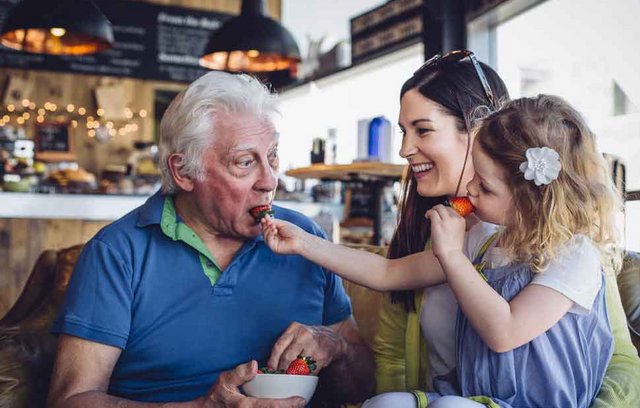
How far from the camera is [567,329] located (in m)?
1.48

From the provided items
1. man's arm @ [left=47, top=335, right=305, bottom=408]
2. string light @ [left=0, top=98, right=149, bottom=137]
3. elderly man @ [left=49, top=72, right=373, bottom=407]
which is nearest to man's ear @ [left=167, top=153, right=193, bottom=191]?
elderly man @ [left=49, top=72, right=373, bottom=407]

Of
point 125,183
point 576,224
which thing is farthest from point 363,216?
point 576,224

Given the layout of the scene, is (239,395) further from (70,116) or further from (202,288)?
(70,116)

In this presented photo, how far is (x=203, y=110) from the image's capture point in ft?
6.02

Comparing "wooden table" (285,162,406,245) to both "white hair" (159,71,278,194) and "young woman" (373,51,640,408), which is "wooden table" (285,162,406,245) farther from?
"white hair" (159,71,278,194)

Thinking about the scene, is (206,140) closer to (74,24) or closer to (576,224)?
(576,224)

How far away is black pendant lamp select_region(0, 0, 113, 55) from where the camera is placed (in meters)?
4.32

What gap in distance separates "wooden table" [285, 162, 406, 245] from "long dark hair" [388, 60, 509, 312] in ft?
5.88

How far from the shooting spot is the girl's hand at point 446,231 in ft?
4.93

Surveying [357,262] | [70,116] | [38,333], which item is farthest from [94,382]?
[70,116]

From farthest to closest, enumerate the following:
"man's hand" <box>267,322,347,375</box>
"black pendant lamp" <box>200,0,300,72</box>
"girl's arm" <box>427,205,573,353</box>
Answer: "black pendant lamp" <box>200,0,300,72</box>
"man's hand" <box>267,322,347,375</box>
"girl's arm" <box>427,205,573,353</box>

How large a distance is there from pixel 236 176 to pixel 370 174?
2.23 m

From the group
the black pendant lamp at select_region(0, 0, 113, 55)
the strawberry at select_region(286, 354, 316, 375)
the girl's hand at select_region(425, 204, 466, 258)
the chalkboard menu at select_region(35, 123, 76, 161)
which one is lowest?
the strawberry at select_region(286, 354, 316, 375)

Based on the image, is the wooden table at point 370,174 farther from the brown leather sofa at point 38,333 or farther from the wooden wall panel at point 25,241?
the wooden wall panel at point 25,241
